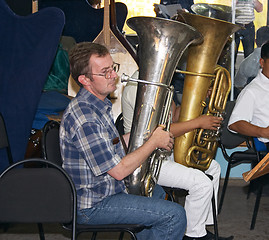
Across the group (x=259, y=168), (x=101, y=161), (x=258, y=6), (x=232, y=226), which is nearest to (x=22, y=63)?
(x=101, y=161)

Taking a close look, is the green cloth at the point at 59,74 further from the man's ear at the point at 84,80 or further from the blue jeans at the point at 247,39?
the blue jeans at the point at 247,39

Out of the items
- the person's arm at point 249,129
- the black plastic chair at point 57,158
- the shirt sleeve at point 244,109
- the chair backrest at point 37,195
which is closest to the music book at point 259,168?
the black plastic chair at point 57,158

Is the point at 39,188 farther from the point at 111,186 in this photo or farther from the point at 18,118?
the point at 18,118

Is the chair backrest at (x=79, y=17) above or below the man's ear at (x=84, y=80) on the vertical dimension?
above

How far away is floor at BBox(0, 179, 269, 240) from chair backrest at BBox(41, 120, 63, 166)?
1.14 metres

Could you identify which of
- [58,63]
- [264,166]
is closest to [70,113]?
[264,166]

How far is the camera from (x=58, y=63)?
3717 mm

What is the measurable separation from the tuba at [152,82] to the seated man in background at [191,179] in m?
0.42

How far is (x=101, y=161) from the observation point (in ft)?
6.19

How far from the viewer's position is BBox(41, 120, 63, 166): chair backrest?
2.09 metres

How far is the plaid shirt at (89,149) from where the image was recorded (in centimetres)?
189

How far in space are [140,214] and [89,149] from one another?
13.1 inches

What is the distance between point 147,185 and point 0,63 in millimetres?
928

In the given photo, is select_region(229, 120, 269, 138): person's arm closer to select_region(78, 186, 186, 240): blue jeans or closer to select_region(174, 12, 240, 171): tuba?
A: select_region(174, 12, 240, 171): tuba
